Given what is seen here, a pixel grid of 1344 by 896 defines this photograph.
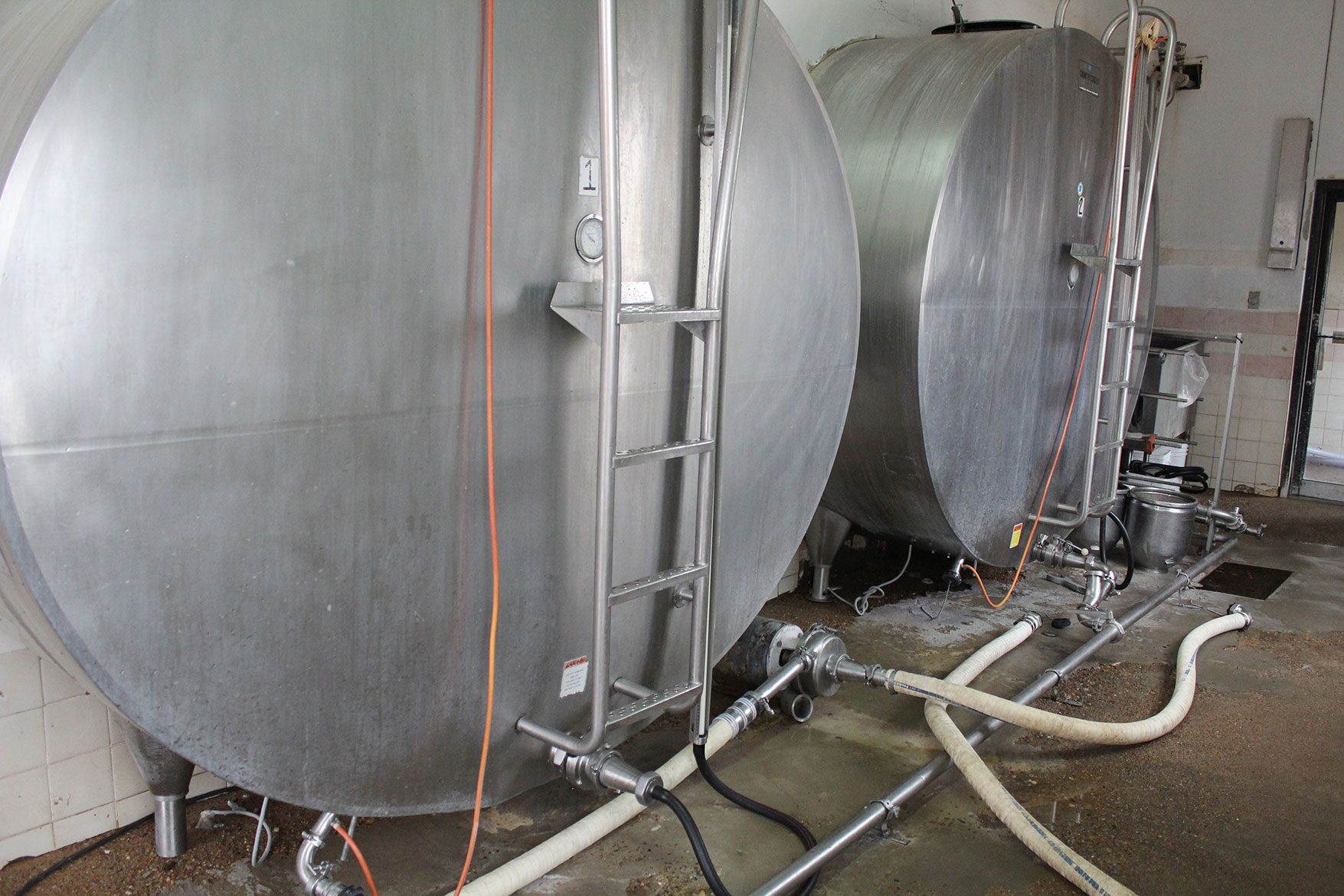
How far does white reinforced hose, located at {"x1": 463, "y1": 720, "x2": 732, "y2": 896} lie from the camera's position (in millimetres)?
2230

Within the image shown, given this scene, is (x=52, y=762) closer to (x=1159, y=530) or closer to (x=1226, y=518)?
(x=1159, y=530)

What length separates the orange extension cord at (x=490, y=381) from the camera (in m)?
1.86

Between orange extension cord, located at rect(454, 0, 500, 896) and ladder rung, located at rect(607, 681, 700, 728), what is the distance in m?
0.26

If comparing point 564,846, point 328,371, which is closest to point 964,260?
point 564,846

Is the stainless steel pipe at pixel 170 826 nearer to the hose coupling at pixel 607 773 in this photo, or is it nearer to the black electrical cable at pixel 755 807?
the hose coupling at pixel 607 773

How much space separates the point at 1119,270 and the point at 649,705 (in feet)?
10.9

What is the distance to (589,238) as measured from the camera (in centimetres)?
211

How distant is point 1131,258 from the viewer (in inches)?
169

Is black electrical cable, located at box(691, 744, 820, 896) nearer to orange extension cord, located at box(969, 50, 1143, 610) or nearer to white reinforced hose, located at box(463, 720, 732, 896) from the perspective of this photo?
white reinforced hose, located at box(463, 720, 732, 896)

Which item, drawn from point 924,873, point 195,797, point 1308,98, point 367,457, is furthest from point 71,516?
point 1308,98

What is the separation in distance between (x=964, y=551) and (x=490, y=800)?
7.78ft

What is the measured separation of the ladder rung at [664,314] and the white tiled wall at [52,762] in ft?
4.81

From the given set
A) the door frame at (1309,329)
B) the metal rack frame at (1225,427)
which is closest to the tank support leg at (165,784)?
the metal rack frame at (1225,427)

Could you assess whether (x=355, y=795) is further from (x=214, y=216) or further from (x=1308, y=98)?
(x=1308, y=98)
